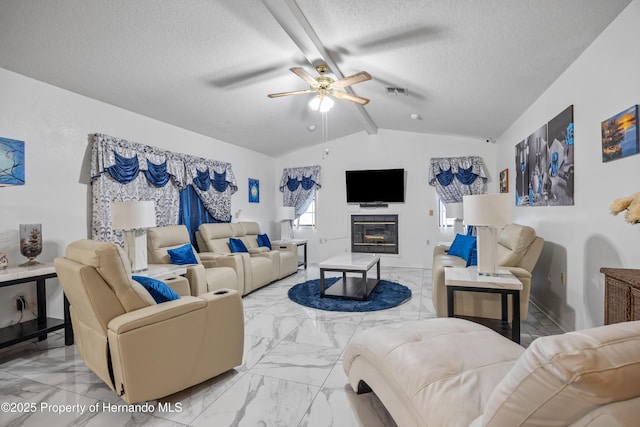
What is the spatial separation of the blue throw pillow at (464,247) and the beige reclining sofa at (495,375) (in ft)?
7.36

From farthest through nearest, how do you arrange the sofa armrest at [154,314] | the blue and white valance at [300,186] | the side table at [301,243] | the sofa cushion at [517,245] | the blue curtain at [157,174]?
the blue and white valance at [300,186] < the side table at [301,243] < the blue curtain at [157,174] < the sofa cushion at [517,245] < the sofa armrest at [154,314]

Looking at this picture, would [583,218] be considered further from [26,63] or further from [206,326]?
[26,63]

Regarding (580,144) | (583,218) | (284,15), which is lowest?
(583,218)

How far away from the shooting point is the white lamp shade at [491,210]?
262cm

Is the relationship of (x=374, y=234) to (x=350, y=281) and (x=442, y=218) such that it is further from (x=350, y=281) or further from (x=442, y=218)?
(x=350, y=281)

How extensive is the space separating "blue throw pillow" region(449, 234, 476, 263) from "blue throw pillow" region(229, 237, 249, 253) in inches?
129

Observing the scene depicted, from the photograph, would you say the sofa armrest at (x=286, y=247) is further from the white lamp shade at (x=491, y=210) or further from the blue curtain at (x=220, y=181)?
the white lamp shade at (x=491, y=210)

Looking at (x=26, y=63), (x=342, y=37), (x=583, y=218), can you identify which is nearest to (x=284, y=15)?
(x=342, y=37)

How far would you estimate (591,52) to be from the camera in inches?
97.6

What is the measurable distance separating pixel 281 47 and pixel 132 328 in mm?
2725

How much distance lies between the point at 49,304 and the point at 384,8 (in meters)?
4.12

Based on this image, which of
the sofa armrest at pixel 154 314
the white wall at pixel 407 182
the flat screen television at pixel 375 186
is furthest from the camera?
the flat screen television at pixel 375 186

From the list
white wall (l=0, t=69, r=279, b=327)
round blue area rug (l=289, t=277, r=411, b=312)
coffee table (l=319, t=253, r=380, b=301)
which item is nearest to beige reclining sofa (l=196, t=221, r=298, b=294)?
round blue area rug (l=289, t=277, r=411, b=312)

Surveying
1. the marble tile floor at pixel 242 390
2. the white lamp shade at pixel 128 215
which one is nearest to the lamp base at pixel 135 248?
the white lamp shade at pixel 128 215
